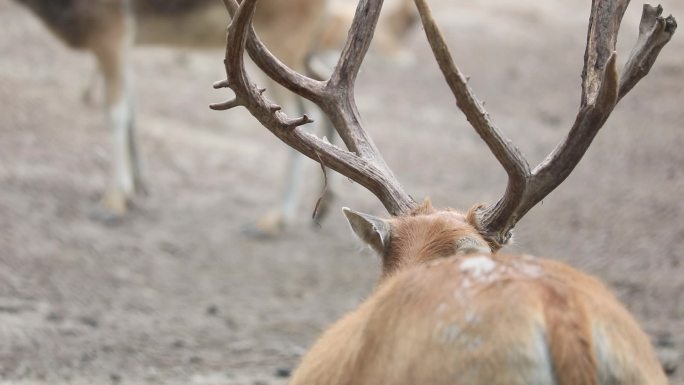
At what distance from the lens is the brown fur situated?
2.47m

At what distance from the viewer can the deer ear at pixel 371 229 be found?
345 cm

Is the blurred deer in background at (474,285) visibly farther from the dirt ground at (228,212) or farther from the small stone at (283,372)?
the dirt ground at (228,212)

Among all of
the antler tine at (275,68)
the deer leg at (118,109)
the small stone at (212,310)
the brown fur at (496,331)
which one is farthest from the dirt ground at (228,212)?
the brown fur at (496,331)

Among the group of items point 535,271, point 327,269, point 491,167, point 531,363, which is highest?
point 491,167

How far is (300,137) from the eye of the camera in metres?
3.84

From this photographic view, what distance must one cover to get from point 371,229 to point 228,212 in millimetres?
6323

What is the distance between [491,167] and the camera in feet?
38.1

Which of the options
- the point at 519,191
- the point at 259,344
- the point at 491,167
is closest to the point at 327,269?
the point at 259,344

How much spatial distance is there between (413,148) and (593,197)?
8.86 ft

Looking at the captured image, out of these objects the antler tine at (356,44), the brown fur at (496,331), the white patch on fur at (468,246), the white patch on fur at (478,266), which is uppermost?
the antler tine at (356,44)

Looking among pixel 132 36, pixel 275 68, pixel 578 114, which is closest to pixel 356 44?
pixel 275 68

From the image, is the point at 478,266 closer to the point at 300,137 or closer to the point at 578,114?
the point at 578,114

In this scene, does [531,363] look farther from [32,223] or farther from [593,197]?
[593,197]

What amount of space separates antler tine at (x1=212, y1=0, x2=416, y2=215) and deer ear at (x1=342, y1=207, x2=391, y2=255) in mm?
176
